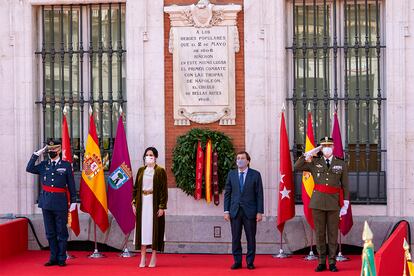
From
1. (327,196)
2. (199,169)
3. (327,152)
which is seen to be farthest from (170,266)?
(327,152)

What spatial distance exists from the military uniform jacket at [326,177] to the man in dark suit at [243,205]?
706mm

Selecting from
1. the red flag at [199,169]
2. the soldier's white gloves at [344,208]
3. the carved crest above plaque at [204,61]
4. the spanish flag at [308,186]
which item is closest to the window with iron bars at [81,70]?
the carved crest above plaque at [204,61]

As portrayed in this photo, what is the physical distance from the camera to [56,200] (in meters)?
13.5

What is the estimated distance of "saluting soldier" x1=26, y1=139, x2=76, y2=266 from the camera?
529 inches

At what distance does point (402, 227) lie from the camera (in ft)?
42.5

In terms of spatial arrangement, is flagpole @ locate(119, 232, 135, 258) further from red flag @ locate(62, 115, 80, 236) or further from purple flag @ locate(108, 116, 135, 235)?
red flag @ locate(62, 115, 80, 236)

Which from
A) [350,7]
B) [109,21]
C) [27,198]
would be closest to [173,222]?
[27,198]

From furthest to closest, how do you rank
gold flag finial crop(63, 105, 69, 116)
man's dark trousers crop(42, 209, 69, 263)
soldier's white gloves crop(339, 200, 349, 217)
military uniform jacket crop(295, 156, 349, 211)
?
1. gold flag finial crop(63, 105, 69, 116)
2. man's dark trousers crop(42, 209, 69, 263)
3. soldier's white gloves crop(339, 200, 349, 217)
4. military uniform jacket crop(295, 156, 349, 211)

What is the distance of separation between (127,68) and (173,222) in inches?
104

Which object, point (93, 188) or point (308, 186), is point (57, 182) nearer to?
point (93, 188)

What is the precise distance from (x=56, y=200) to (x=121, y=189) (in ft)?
4.42

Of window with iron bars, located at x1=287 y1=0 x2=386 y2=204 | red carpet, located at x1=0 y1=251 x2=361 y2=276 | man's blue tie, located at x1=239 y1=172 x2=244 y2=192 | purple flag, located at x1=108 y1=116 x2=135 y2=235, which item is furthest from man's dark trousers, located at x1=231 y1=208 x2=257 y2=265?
purple flag, located at x1=108 y1=116 x2=135 y2=235

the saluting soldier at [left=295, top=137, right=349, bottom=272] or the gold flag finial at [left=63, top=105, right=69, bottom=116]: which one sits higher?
the gold flag finial at [left=63, top=105, right=69, bottom=116]

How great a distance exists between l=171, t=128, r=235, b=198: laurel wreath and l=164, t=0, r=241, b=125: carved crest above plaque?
334 millimetres
